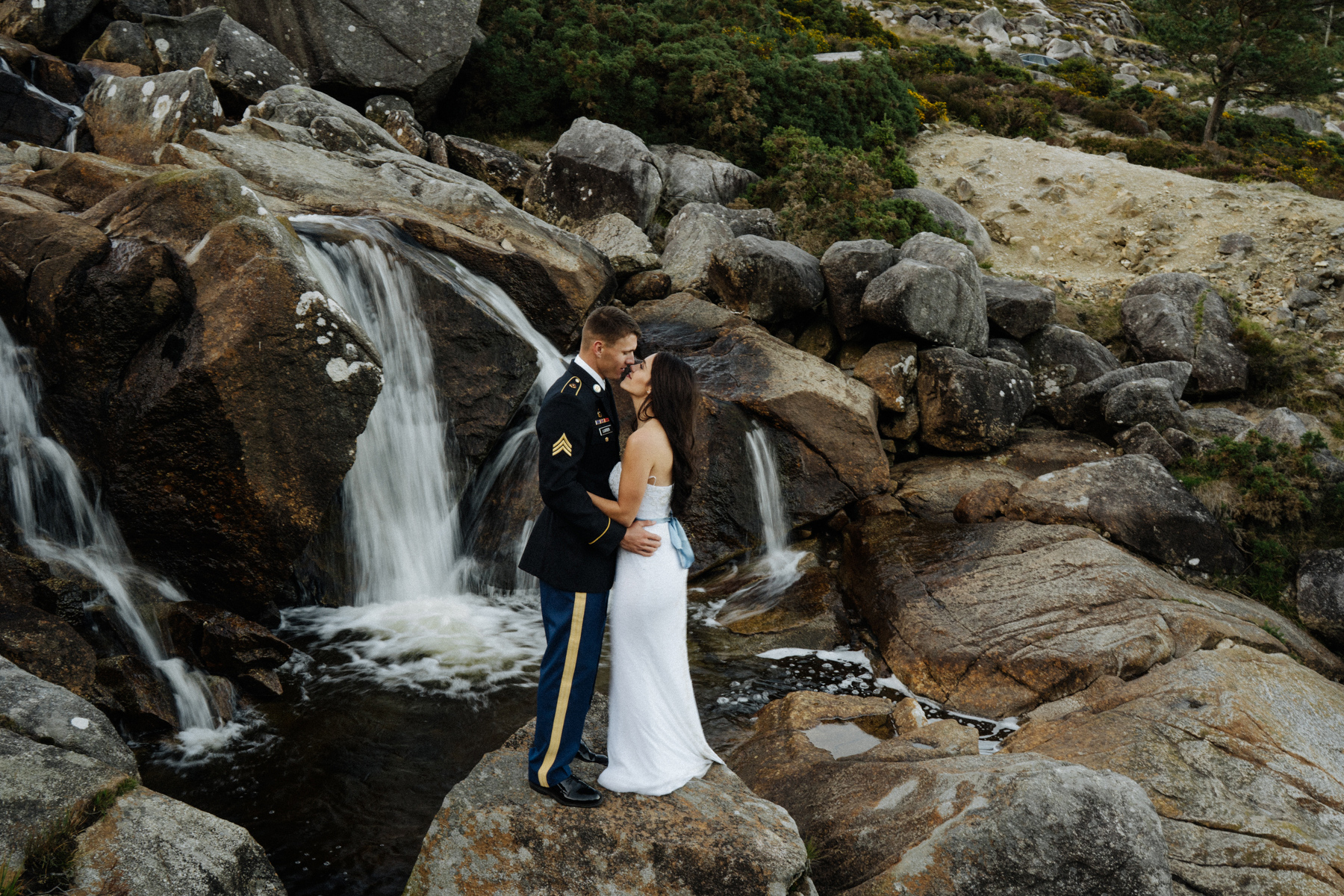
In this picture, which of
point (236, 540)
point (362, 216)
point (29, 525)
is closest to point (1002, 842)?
point (236, 540)

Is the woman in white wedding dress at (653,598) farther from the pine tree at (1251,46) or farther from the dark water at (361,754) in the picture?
the pine tree at (1251,46)

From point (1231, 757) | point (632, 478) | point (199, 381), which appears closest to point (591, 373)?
point (632, 478)

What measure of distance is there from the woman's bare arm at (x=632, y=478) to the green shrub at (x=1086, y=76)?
125 ft

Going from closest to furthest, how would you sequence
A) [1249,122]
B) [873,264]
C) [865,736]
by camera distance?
[865,736]
[873,264]
[1249,122]

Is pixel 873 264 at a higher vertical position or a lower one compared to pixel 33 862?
higher

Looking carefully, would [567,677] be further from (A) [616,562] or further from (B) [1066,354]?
(B) [1066,354]

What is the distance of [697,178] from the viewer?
17.2 meters

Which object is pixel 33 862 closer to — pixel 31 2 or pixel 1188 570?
pixel 1188 570

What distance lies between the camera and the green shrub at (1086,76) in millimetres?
36062

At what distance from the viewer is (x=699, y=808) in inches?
165

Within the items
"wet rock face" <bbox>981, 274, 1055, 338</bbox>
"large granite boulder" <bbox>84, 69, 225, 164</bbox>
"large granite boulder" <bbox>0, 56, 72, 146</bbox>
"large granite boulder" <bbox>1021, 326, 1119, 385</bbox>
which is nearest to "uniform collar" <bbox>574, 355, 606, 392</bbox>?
"large granite boulder" <bbox>84, 69, 225, 164</bbox>

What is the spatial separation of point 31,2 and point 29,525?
11.8 meters

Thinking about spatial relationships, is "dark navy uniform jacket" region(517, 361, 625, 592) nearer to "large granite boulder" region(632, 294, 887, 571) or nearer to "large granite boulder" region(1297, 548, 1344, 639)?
"large granite boulder" region(632, 294, 887, 571)

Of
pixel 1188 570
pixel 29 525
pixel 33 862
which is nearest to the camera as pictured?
pixel 33 862
